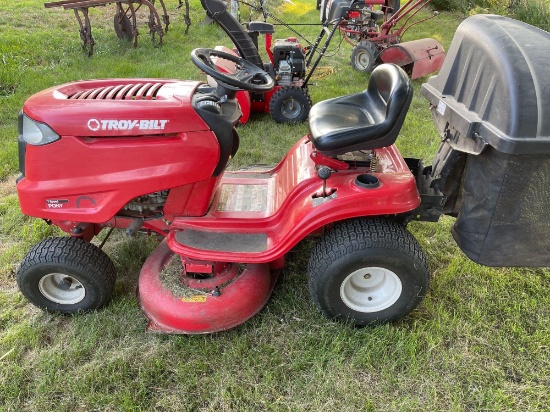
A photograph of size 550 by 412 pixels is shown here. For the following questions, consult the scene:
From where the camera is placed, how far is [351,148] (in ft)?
7.23

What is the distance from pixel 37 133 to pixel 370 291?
184 centimetres

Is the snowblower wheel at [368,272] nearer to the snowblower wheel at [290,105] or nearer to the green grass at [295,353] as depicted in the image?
the green grass at [295,353]

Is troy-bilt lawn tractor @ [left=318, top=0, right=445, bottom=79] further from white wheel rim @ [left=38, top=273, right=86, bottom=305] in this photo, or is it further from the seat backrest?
white wheel rim @ [left=38, top=273, right=86, bottom=305]

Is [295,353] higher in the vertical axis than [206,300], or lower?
lower

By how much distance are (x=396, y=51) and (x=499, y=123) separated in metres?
4.44

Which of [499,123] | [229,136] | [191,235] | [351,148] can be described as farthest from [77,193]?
[499,123]

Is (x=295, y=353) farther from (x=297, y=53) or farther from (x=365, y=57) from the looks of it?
(x=365, y=57)

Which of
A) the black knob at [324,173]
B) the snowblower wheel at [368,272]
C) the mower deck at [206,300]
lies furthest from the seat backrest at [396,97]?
the mower deck at [206,300]

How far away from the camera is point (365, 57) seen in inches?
261

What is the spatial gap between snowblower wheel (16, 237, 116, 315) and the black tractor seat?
132cm

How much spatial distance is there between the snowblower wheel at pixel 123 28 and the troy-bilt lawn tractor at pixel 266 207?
576cm

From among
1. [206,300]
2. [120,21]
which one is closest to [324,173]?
[206,300]

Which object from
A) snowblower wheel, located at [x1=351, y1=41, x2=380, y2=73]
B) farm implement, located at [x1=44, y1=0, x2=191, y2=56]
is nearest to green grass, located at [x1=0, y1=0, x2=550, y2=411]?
snowblower wheel, located at [x1=351, y1=41, x2=380, y2=73]

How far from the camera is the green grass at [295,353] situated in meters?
2.03
